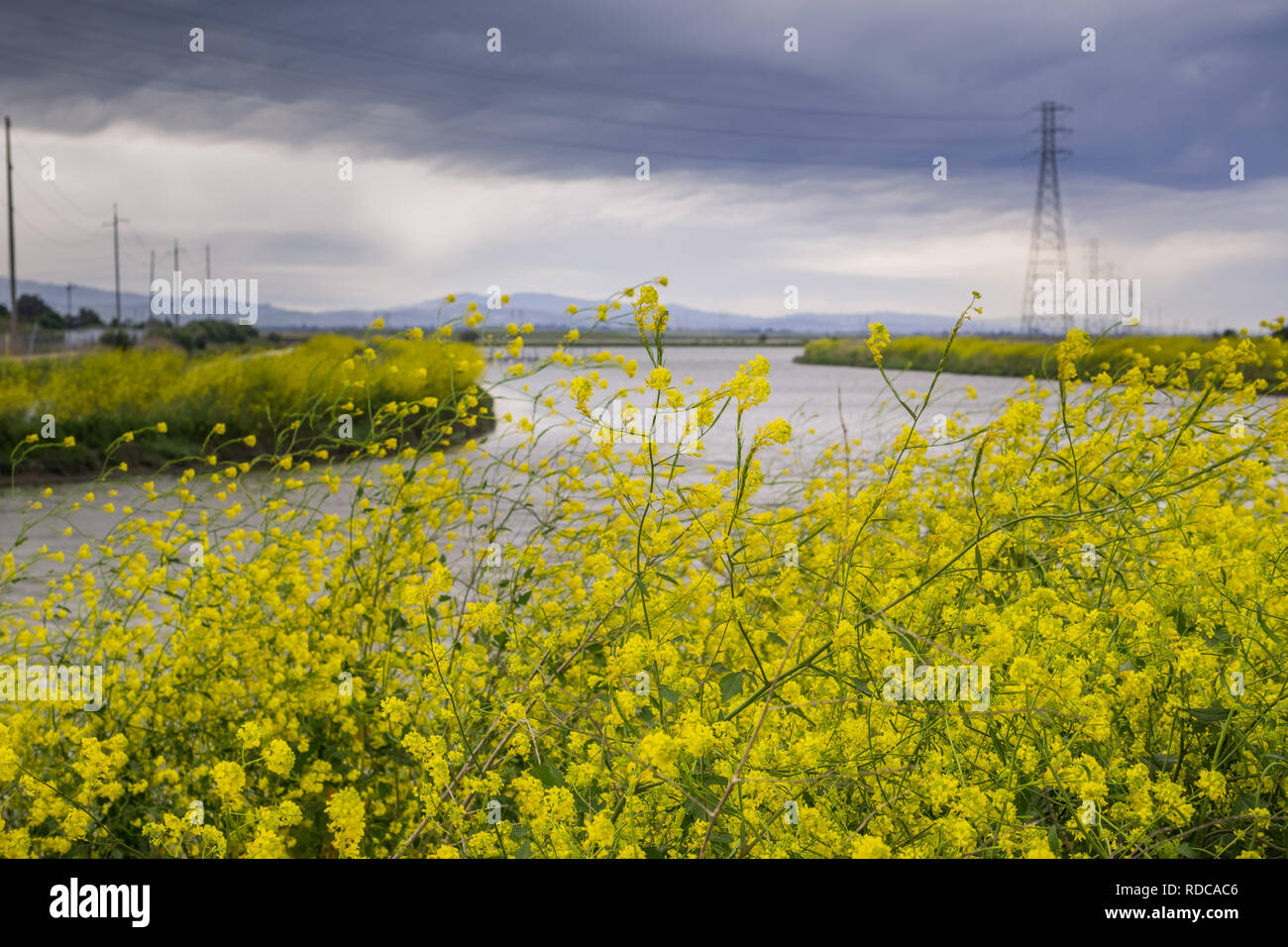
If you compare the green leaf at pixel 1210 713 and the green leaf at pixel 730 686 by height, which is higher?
the green leaf at pixel 730 686

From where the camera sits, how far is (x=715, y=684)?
5.79 ft

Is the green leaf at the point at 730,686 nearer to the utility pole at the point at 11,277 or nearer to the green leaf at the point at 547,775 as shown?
the green leaf at the point at 547,775

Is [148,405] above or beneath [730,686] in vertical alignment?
above

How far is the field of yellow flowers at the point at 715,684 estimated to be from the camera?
56.8 inches

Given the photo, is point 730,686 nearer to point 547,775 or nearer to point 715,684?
point 715,684

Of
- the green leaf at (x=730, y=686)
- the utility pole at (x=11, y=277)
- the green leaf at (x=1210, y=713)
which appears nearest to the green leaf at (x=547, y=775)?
the green leaf at (x=730, y=686)

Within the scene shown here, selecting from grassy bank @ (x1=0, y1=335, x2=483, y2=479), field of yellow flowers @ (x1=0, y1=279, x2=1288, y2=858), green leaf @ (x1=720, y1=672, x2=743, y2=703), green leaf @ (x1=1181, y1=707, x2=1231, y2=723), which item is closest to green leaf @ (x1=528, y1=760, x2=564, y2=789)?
field of yellow flowers @ (x1=0, y1=279, x2=1288, y2=858)

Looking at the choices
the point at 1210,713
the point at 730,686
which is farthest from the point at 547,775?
the point at 1210,713

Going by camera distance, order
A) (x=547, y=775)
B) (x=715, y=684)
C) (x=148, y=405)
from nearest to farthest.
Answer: (x=547, y=775)
(x=715, y=684)
(x=148, y=405)

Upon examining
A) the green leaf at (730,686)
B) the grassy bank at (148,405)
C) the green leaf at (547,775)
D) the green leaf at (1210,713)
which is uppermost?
the grassy bank at (148,405)

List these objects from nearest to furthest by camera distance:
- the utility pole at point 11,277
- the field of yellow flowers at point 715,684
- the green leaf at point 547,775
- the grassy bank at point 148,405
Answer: the field of yellow flowers at point 715,684 < the green leaf at point 547,775 < the grassy bank at point 148,405 < the utility pole at point 11,277

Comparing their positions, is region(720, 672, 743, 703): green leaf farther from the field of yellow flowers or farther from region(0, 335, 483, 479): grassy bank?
region(0, 335, 483, 479): grassy bank

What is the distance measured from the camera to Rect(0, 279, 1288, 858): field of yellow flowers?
56.8 inches
